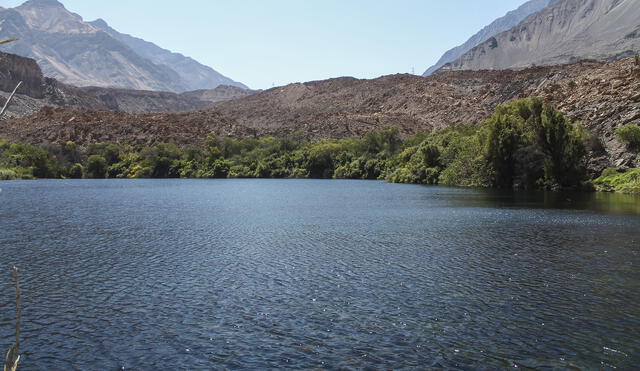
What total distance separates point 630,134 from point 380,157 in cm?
6823

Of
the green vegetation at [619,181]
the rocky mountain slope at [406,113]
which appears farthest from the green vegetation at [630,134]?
the rocky mountain slope at [406,113]

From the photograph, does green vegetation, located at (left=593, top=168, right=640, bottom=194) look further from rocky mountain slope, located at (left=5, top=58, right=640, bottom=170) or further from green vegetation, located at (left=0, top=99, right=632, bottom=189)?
rocky mountain slope, located at (left=5, top=58, right=640, bottom=170)

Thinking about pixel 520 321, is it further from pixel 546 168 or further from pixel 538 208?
pixel 546 168

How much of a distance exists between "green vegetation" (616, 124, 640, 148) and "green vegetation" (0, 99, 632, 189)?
5.27m

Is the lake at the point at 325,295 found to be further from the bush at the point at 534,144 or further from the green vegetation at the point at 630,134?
the green vegetation at the point at 630,134

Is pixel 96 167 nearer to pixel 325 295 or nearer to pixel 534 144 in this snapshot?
pixel 534 144

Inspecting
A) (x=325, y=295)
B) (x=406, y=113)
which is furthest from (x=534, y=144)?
(x=406, y=113)

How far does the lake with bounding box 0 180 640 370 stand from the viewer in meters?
13.4

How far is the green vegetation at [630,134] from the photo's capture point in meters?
72.9

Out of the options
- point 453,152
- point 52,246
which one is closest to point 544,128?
point 453,152

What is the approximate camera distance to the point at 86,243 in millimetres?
30016

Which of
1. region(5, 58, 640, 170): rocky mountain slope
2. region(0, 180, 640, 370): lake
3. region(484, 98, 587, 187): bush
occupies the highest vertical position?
region(5, 58, 640, 170): rocky mountain slope

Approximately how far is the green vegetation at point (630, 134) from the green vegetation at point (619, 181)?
454 cm

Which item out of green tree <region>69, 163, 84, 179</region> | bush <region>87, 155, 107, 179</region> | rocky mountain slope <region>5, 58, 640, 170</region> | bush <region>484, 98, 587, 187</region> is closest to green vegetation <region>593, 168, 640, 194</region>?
bush <region>484, 98, 587, 187</region>
